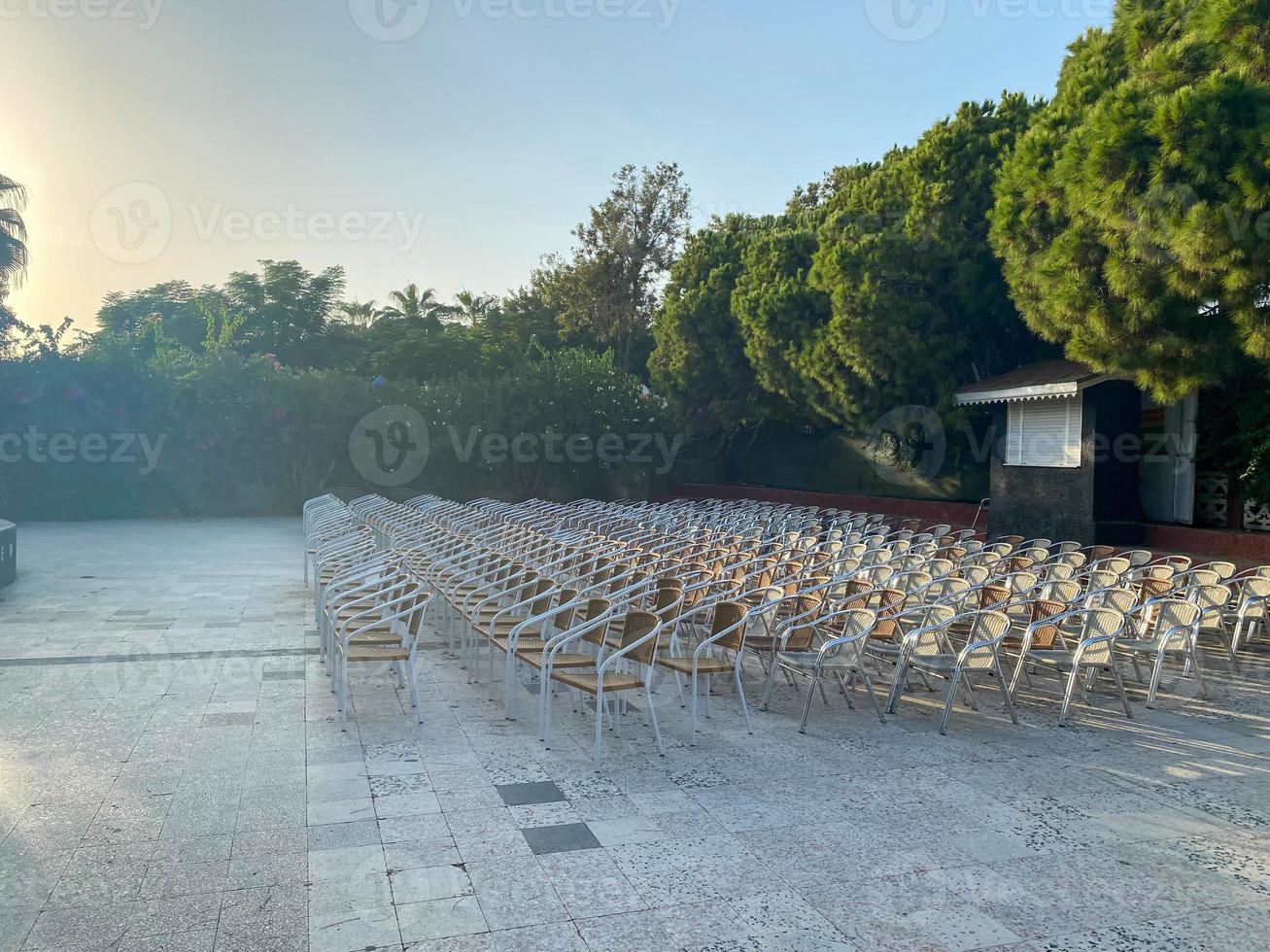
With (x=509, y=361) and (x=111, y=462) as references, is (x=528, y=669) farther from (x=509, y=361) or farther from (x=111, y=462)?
(x=509, y=361)

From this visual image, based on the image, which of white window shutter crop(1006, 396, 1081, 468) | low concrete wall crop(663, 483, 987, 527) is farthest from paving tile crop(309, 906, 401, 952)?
low concrete wall crop(663, 483, 987, 527)

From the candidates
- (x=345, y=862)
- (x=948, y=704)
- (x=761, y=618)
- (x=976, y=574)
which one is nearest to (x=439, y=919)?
(x=345, y=862)

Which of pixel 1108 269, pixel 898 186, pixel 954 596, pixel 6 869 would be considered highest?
pixel 898 186

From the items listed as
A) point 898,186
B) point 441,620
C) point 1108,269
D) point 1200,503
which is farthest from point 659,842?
point 898,186

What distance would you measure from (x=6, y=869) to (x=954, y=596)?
6067 mm

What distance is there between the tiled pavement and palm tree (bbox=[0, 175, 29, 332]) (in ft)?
81.7

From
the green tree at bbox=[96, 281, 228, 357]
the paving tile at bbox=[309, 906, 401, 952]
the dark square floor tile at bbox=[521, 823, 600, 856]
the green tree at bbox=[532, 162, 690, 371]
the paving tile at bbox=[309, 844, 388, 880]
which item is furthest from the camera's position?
the green tree at bbox=[96, 281, 228, 357]

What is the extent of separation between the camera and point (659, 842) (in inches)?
163

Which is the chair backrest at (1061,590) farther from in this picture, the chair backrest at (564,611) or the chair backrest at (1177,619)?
the chair backrest at (564,611)

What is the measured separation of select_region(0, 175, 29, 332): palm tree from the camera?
26.9 metres

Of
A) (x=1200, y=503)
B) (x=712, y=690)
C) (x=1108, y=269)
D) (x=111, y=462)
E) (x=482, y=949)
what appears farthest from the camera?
(x=111, y=462)

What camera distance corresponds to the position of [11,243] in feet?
88.5

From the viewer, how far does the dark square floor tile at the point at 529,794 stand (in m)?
4.60

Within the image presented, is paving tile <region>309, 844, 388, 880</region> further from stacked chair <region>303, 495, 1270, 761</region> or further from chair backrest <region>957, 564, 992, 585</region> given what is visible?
chair backrest <region>957, 564, 992, 585</region>
